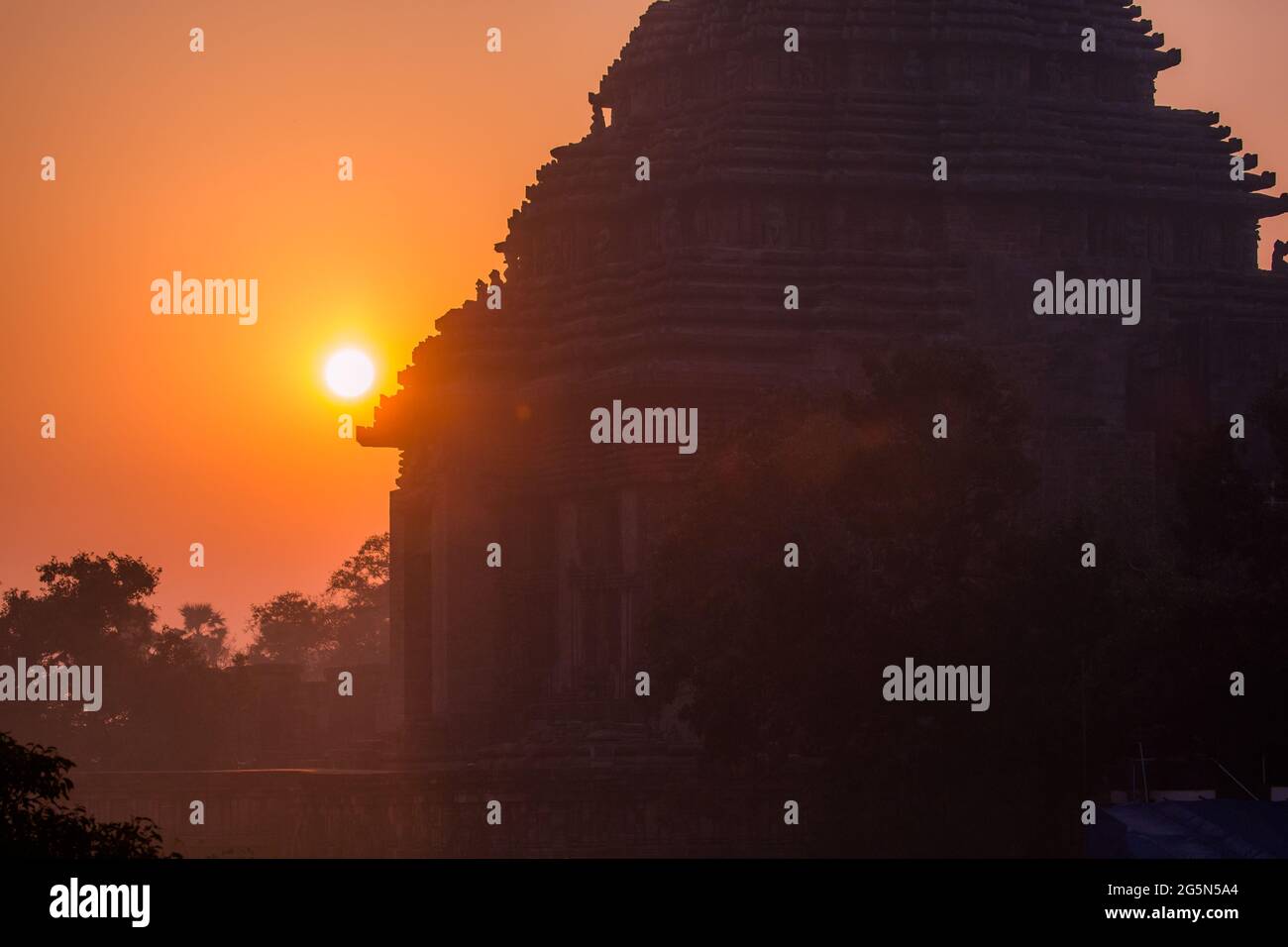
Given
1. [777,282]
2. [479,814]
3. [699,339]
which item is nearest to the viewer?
[479,814]

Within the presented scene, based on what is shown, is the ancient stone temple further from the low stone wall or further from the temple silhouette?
the low stone wall

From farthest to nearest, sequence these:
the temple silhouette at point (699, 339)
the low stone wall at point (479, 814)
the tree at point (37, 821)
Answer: the temple silhouette at point (699, 339) → the low stone wall at point (479, 814) → the tree at point (37, 821)

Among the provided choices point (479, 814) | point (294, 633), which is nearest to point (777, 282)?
point (479, 814)

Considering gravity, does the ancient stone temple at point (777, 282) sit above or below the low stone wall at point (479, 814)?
above

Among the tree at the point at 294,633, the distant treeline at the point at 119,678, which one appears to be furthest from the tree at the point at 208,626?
the distant treeline at the point at 119,678

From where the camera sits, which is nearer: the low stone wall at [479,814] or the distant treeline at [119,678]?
the low stone wall at [479,814]

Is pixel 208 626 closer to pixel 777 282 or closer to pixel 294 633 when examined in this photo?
pixel 294 633

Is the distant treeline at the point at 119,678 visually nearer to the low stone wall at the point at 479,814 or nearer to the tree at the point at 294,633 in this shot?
the low stone wall at the point at 479,814

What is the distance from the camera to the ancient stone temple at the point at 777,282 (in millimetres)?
65938

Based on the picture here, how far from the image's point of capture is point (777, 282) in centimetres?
6875

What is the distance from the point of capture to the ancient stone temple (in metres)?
65.9

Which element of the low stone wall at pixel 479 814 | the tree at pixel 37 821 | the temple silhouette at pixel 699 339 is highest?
the temple silhouette at pixel 699 339

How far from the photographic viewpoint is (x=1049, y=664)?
4866 centimetres

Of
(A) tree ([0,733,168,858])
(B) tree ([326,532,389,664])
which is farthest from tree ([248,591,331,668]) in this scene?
(A) tree ([0,733,168,858])
